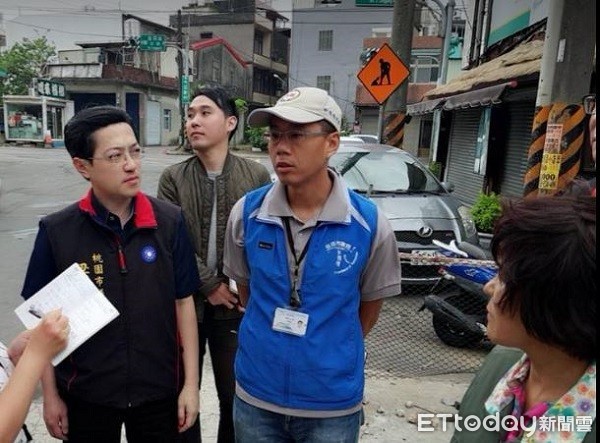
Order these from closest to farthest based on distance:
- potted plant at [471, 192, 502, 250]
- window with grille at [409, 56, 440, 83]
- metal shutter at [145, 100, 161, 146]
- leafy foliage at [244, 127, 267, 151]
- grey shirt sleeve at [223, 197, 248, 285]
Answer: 1. grey shirt sleeve at [223, 197, 248, 285]
2. potted plant at [471, 192, 502, 250]
3. window with grille at [409, 56, 440, 83]
4. leafy foliage at [244, 127, 267, 151]
5. metal shutter at [145, 100, 161, 146]

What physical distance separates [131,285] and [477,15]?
12960 millimetres

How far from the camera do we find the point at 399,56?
8633 millimetres

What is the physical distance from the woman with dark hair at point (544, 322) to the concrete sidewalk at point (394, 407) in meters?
1.93

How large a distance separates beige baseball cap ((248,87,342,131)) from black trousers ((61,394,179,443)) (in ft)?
3.65

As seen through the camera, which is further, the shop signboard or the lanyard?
the shop signboard

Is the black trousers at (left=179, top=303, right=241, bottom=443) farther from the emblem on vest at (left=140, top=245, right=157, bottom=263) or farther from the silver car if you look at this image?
the silver car

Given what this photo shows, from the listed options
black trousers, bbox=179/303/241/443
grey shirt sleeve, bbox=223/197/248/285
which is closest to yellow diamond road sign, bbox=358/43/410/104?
black trousers, bbox=179/303/241/443

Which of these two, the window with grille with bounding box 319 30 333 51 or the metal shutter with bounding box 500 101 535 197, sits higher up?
the window with grille with bounding box 319 30 333 51

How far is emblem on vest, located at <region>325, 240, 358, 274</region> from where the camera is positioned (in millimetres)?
1613

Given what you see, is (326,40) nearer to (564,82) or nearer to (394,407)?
(564,82)

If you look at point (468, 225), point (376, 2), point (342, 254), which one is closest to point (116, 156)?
point (342, 254)

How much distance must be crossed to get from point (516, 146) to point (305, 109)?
8.52 meters

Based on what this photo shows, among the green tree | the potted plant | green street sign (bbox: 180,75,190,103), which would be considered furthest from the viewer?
the green tree

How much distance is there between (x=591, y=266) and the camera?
0.94m
